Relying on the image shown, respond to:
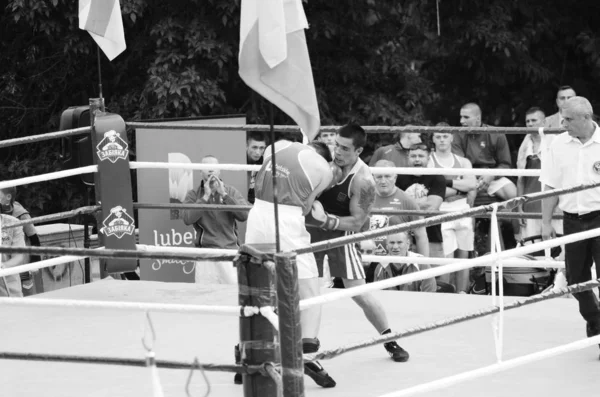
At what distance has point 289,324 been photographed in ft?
13.3

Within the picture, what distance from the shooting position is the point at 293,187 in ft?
19.1

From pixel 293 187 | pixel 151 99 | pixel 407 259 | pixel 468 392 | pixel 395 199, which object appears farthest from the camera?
pixel 151 99

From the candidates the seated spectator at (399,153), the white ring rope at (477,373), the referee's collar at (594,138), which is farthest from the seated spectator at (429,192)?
the white ring rope at (477,373)

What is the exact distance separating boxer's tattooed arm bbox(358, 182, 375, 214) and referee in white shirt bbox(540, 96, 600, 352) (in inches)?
39.6

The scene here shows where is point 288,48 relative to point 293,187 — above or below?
above

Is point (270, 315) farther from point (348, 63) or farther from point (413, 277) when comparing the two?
point (348, 63)

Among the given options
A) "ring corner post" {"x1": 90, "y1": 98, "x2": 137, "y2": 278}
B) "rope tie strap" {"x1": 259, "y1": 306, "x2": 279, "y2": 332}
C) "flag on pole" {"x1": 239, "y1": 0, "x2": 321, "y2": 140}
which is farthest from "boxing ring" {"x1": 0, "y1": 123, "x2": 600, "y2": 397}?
"flag on pole" {"x1": 239, "y1": 0, "x2": 321, "y2": 140}

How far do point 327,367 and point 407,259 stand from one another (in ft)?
5.09

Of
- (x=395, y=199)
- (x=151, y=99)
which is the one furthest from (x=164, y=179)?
(x=151, y=99)

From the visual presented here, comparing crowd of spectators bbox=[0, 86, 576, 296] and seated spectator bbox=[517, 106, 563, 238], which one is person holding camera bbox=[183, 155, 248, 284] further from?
seated spectator bbox=[517, 106, 563, 238]

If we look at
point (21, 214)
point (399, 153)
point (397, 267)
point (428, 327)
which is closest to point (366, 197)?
point (428, 327)

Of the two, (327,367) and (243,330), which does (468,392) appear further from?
(243,330)

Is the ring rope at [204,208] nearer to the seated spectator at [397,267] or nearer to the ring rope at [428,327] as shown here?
the seated spectator at [397,267]

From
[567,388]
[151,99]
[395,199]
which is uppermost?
[151,99]
